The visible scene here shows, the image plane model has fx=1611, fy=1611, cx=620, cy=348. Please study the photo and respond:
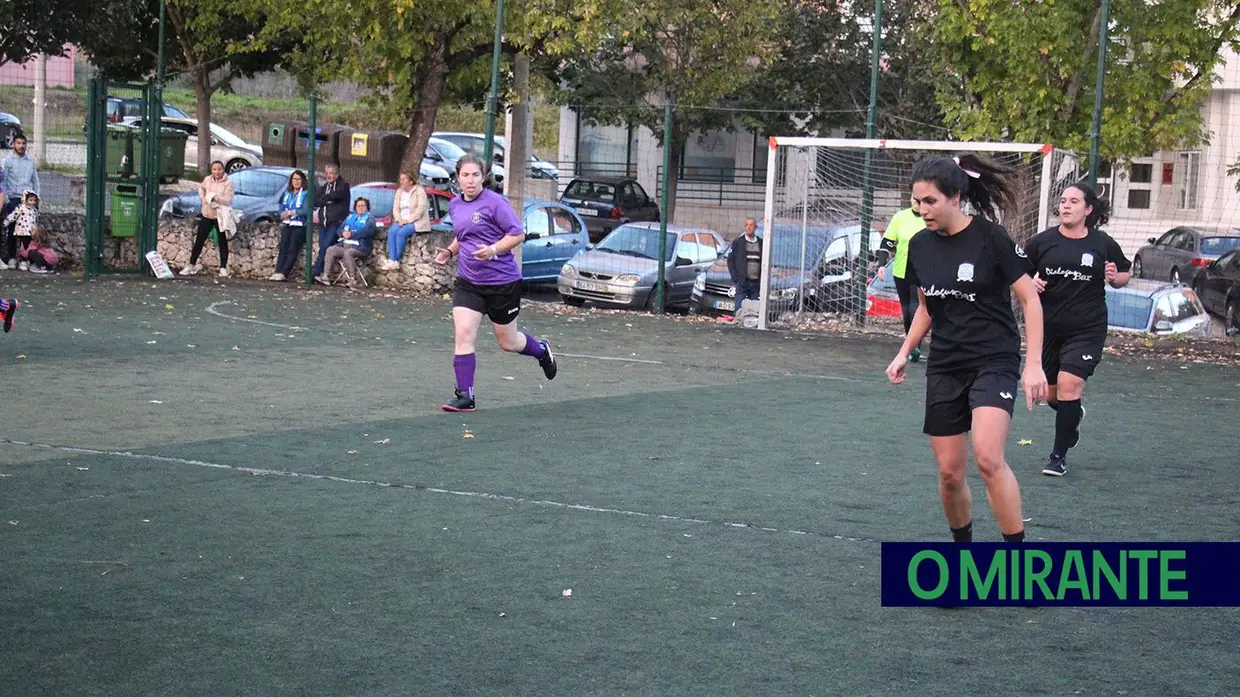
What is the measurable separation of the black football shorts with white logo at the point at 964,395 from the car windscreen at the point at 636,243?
15686 millimetres

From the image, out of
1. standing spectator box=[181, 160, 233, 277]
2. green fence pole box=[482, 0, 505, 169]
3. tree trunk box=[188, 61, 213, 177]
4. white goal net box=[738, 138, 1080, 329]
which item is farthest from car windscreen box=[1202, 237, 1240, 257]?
tree trunk box=[188, 61, 213, 177]

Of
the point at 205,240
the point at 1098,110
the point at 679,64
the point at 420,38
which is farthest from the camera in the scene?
the point at 679,64

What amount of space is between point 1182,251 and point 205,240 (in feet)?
51.2

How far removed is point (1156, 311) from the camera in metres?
19.7

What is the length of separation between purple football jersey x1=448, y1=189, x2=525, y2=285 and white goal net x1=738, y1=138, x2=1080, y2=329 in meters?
8.55

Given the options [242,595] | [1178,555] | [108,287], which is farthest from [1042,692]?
[108,287]

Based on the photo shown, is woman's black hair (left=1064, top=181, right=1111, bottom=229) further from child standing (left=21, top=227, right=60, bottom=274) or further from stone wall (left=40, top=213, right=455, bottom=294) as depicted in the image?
child standing (left=21, top=227, right=60, bottom=274)

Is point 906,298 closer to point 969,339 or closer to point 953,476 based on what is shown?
point 969,339

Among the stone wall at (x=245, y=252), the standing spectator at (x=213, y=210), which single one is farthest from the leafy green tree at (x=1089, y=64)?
the standing spectator at (x=213, y=210)

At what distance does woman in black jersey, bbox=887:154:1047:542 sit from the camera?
646cm

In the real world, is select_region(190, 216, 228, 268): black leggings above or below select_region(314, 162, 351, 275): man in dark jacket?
below

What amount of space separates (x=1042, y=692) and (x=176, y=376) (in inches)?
344

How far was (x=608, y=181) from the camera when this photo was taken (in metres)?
36.1

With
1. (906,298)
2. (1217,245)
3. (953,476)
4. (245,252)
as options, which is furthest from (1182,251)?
(953,476)
